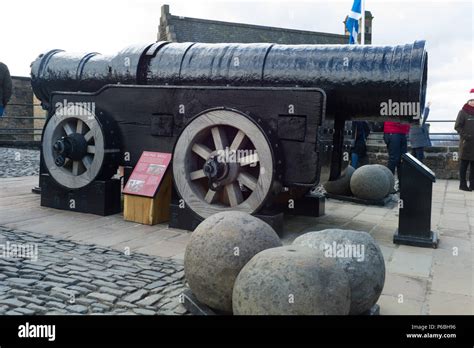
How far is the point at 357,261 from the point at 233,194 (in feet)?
7.16

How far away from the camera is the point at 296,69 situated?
484 cm

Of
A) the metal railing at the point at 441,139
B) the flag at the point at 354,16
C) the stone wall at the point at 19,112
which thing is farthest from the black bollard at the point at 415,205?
the stone wall at the point at 19,112

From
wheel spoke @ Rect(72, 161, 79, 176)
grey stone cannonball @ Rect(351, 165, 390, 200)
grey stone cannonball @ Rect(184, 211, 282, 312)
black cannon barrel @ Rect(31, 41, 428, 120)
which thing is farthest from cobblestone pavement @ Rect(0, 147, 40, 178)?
grey stone cannonball @ Rect(184, 211, 282, 312)

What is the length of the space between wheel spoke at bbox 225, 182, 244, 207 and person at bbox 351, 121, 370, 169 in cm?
475

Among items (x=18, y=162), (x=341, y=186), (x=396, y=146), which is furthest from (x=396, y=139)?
(x=18, y=162)

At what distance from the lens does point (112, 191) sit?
5.60 metres

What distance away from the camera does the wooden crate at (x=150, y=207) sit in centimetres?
515

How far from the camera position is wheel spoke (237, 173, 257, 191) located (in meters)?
4.63

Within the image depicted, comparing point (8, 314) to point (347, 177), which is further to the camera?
point (347, 177)

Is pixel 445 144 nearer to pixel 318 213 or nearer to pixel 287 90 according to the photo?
pixel 318 213

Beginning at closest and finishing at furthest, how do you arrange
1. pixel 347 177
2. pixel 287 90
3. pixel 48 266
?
pixel 48 266, pixel 287 90, pixel 347 177

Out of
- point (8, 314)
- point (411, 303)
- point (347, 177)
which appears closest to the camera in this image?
point (8, 314)
